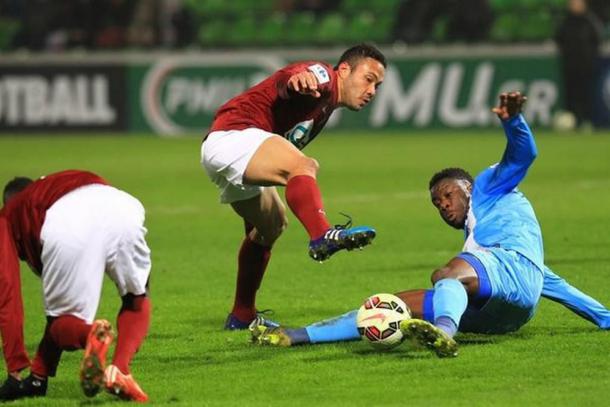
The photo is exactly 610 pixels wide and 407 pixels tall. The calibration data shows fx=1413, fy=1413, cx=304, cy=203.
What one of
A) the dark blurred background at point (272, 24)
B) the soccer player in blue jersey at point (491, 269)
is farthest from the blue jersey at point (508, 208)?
the dark blurred background at point (272, 24)

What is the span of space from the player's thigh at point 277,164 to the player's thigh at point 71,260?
1.64m

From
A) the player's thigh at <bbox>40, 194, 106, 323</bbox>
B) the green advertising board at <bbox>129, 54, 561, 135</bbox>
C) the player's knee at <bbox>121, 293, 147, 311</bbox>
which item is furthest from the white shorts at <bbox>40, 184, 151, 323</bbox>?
the green advertising board at <bbox>129, 54, 561, 135</bbox>

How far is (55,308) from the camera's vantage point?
6.09 m

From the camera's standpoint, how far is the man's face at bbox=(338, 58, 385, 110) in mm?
7980

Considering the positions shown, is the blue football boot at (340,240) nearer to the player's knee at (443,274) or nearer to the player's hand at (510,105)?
the player's knee at (443,274)

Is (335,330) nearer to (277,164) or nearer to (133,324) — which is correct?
(277,164)

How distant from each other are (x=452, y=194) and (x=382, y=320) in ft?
3.01

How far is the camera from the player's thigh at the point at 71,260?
A: 5.98 metres

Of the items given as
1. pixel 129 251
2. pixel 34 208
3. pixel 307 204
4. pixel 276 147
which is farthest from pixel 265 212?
pixel 34 208

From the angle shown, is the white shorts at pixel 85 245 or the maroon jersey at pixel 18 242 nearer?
the white shorts at pixel 85 245

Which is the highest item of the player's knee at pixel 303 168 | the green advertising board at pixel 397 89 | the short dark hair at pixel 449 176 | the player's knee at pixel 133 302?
the player's knee at pixel 303 168

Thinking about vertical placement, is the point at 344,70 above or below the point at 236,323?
above

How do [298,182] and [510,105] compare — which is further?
[298,182]

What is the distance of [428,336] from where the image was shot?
6.72 metres
